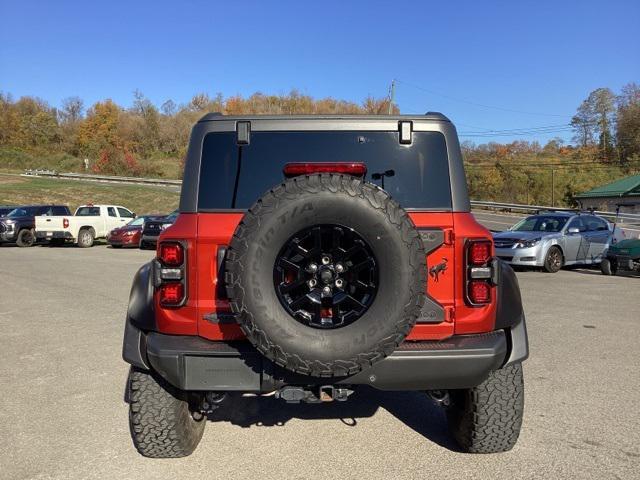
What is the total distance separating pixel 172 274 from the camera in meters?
2.95

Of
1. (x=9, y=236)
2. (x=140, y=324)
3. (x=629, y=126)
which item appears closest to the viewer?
(x=140, y=324)

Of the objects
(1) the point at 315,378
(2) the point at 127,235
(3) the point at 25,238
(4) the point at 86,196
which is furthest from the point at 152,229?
(4) the point at 86,196

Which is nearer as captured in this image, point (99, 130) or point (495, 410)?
point (495, 410)

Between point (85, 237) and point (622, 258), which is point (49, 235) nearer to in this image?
point (85, 237)

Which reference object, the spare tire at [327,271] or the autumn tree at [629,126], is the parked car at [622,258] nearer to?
the spare tire at [327,271]

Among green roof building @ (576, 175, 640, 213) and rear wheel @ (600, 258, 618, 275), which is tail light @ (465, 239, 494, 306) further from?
green roof building @ (576, 175, 640, 213)

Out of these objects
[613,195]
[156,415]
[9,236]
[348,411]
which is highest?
[613,195]

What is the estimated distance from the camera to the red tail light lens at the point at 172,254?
2959 millimetres

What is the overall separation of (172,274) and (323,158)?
110 cm

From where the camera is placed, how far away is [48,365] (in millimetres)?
5445

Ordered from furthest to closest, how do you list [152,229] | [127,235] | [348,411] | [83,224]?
[83,224]
[127,235]
[152,229]
[348,411]

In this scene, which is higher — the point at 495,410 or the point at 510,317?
the point at 510,317

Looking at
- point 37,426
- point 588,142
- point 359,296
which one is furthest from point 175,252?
point 588,142

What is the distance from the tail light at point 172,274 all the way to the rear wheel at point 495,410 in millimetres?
1783
